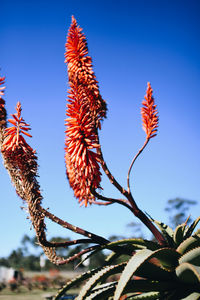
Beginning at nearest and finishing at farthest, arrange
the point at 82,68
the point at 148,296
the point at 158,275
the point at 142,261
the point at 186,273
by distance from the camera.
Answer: the point at 142,261 < the point at 186,273 < the point at 148,296 < the point at 158,275 < the point at 82,68

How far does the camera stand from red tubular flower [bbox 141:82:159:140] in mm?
3559

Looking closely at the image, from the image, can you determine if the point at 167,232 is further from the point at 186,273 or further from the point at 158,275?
the point at 186,273

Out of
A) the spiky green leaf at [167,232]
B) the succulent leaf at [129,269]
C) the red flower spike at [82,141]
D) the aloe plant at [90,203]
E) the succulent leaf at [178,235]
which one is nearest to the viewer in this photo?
the succulent leaf at [129,269]

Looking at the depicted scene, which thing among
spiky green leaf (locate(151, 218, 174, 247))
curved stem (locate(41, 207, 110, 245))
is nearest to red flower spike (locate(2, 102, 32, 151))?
curved stem (locate(41, 207, 110, 245))

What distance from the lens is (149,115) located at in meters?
3.58

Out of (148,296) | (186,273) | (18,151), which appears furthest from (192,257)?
(18,151)

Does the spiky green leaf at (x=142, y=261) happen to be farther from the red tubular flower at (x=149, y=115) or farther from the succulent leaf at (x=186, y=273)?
the red tubular flower at (x=149, y=115)

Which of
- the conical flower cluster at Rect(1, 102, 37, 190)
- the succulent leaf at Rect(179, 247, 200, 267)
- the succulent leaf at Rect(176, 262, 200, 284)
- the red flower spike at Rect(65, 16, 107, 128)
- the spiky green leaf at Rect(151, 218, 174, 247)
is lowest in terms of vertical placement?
the succulent leaf at Rect(176, 262, 200, 284)

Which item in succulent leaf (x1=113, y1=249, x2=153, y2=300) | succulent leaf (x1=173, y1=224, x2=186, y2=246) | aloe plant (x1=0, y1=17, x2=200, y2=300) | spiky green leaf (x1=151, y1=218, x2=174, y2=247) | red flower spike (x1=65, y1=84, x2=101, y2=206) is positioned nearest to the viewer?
succulent leaf (x1=113, y1=249, x2=153, y2=300)

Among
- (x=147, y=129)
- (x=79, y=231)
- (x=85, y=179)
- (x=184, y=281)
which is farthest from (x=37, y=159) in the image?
(x=184, y=281)

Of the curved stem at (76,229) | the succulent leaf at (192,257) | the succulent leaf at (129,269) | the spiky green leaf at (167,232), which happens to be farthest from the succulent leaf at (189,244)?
the curved stem at (76,229)

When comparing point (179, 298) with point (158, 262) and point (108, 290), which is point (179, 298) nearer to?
point (158, 262)

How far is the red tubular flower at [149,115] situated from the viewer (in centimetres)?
356

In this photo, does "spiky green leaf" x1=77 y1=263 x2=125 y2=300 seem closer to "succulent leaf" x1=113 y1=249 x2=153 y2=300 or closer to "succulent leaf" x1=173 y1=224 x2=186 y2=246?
"succulent leaf" x1=113 y1=249 x2=153 y2=300
